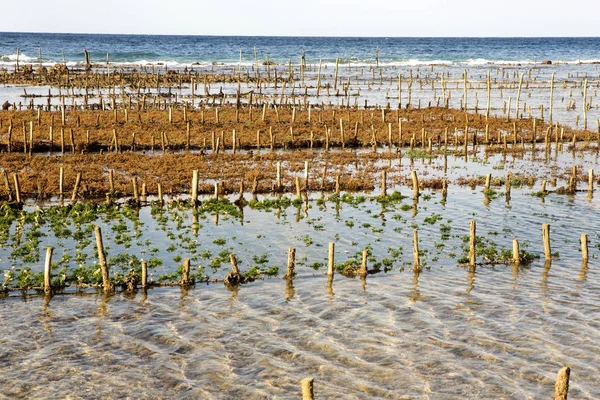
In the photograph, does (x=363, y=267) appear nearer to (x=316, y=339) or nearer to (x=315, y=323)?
(x=315, y=323)

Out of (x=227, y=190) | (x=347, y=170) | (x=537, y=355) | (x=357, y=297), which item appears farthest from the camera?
(x=347, y=170)

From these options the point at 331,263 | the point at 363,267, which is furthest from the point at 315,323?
the point at 363,267

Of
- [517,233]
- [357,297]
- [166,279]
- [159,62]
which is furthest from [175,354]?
[159,62]

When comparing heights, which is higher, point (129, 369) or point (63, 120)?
point (63, 120)

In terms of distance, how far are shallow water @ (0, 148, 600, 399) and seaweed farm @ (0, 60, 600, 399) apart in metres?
0.06

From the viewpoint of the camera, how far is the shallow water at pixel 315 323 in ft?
47.8

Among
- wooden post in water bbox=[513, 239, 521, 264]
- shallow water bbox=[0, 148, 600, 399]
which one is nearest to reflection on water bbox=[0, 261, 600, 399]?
shallow water bbox=[0, 148, 600, 399]

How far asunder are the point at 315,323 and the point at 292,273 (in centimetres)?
314

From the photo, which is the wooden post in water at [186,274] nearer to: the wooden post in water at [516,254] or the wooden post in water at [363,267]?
the wooden post in water at [363,267]

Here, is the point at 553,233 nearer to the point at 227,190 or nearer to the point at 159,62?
the point at 227,190

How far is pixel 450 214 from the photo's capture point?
2761cm

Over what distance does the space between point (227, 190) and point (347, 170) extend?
25.6 ft

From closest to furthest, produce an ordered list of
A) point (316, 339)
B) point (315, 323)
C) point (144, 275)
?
point (316, 339), point (315, 323), point (144, 275)

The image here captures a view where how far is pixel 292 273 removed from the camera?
66.8 feet
